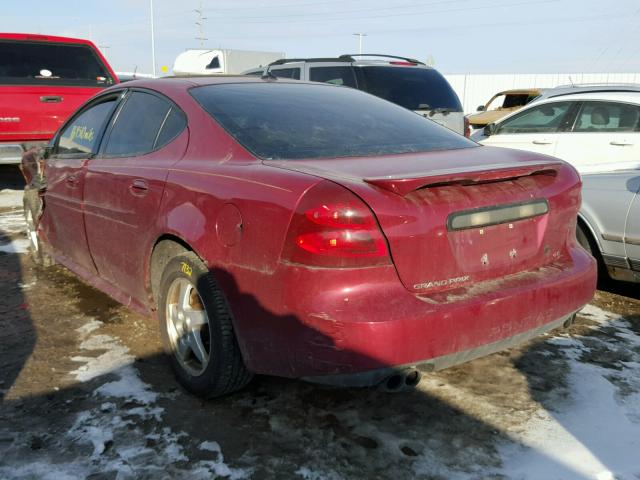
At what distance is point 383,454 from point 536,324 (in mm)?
865

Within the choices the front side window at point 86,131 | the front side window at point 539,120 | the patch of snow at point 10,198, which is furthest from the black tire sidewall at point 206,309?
the patch of snow at point 10,198

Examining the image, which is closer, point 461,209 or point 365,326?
point 365,326

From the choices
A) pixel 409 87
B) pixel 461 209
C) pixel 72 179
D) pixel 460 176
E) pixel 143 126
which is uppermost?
pixel 409 87

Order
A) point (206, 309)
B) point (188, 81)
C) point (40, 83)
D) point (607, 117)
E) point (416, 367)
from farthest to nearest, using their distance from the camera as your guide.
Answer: point (40, 83)
point (607, 117)
point (188, 81)
point (206, 309)
point (416, 367)

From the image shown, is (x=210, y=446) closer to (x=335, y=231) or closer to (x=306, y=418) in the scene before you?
(x=306, y=418)

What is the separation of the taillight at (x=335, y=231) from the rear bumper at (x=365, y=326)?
53 mm

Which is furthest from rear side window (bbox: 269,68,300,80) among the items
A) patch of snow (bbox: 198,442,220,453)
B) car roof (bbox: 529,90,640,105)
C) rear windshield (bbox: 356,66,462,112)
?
patch of snow (bbox: 198,442,220,453)

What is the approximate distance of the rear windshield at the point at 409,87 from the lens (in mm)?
8016

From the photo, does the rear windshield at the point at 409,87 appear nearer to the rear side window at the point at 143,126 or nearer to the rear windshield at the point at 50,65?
the rear windshield at the point at 50,65

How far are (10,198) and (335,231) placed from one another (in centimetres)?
802

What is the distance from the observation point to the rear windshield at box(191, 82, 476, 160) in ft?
9.58

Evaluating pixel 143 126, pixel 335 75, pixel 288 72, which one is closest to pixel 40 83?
pixel 288 72

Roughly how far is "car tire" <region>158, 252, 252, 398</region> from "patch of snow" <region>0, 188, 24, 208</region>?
609cm

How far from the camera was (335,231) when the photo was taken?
2270 millimetres
